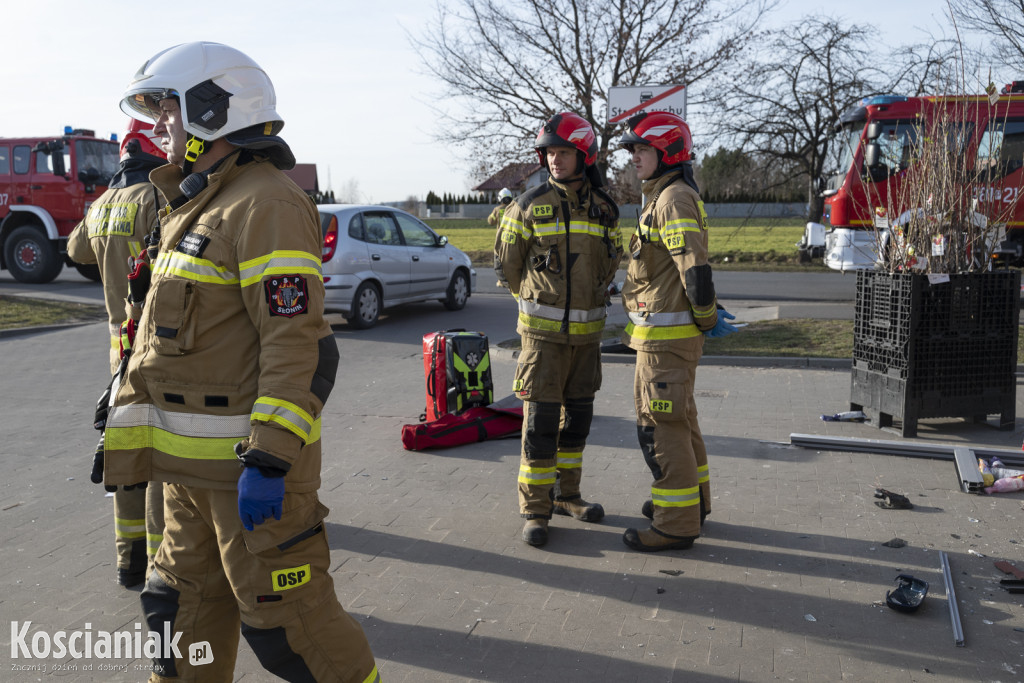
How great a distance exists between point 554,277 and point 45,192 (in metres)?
16.8

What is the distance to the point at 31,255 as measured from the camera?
61.5 feet

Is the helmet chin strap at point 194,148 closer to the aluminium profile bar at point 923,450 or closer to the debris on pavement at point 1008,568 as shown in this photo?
the debris on pavement at point 1008,568

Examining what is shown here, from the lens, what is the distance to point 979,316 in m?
6.74

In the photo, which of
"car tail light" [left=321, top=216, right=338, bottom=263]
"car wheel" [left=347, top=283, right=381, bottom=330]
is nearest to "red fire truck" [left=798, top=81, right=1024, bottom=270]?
"car wheel" [left=347, top=283, right=381, bottom=330]

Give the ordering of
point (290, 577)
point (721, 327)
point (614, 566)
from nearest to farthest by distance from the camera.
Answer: point (290, 577), point (614, 566), point (721, 327)

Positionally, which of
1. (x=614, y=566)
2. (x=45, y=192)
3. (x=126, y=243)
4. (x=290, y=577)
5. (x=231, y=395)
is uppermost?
(x=45, y=192)

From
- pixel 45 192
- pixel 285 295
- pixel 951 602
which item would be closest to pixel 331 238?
pixel 45 192

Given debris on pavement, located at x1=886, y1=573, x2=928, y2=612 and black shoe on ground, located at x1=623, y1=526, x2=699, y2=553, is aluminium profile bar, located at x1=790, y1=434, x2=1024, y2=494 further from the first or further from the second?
black shoe on ground, located at x1=623, y1=526, x2=699, y2=553

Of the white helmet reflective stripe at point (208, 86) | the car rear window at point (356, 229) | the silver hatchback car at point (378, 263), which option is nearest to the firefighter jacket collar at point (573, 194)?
the white helmet reflective stripe at point (208, 86)

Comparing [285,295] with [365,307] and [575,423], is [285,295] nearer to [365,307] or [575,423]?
[575,423]

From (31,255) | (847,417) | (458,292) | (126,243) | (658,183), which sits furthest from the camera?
(31,255)

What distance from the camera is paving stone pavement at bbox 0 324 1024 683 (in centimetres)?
347

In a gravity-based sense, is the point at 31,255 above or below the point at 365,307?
above

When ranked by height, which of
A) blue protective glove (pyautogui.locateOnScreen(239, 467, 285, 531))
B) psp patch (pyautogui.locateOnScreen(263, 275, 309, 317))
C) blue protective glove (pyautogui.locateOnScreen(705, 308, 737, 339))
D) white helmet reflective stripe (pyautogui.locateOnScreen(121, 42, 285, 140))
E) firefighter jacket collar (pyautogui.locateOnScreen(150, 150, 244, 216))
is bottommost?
blue protective glove (pyautogui.locateOnScreen(239, 467, 285, 531))
